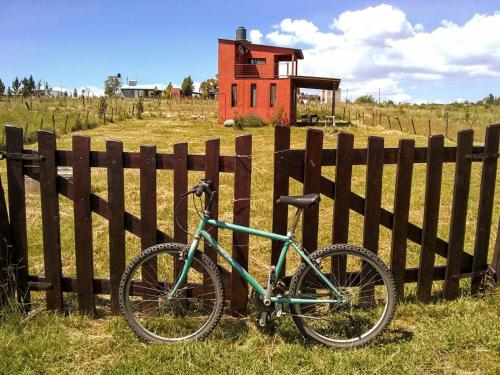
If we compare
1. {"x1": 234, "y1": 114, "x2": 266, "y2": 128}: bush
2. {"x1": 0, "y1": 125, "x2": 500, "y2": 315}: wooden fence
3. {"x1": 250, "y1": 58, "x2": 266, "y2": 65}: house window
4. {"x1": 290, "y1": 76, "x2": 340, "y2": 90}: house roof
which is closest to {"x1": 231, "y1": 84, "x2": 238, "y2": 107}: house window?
{"x1": 234, "y1": 114, "x2": 266, "y2": 128}: bush

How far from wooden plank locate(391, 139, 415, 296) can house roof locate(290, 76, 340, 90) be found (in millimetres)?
27430

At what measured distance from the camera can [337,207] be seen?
3.88 metres

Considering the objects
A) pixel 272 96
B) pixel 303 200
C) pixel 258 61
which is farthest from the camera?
pixel 258 61

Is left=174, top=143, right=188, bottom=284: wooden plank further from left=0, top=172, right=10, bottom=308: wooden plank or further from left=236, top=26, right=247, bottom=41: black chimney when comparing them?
left=236, top=26, right=247, bottom=41: black chimney

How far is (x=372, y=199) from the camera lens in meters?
3.91

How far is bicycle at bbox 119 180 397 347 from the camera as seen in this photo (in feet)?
11.2

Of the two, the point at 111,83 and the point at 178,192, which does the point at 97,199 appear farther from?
the point at 111,83

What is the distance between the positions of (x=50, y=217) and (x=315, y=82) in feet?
98.4

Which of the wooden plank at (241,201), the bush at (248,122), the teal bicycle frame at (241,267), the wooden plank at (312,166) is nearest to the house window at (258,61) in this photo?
the bush at (248,122)

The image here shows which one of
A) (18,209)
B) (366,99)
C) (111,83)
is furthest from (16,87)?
(18,209)

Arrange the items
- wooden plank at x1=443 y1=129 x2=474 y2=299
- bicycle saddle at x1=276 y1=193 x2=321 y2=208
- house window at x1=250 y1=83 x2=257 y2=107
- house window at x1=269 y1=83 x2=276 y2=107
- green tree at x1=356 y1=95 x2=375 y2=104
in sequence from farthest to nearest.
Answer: green tree at x1=356 y1=95 x2=375 y2=104, house window at x1=250 y1=83 x2=257 y2=107, house window at x1=269 y1=83 x2=276 y2=107, wooden plank at x1=443 y1=129 x2=474 y2=299, bicycle saddle at x1=276 y1=193 x2=321 y2=208

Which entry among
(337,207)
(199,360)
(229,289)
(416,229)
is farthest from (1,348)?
(416,229)

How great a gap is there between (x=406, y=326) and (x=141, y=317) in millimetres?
2171

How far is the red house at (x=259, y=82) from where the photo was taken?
31.4 metres
